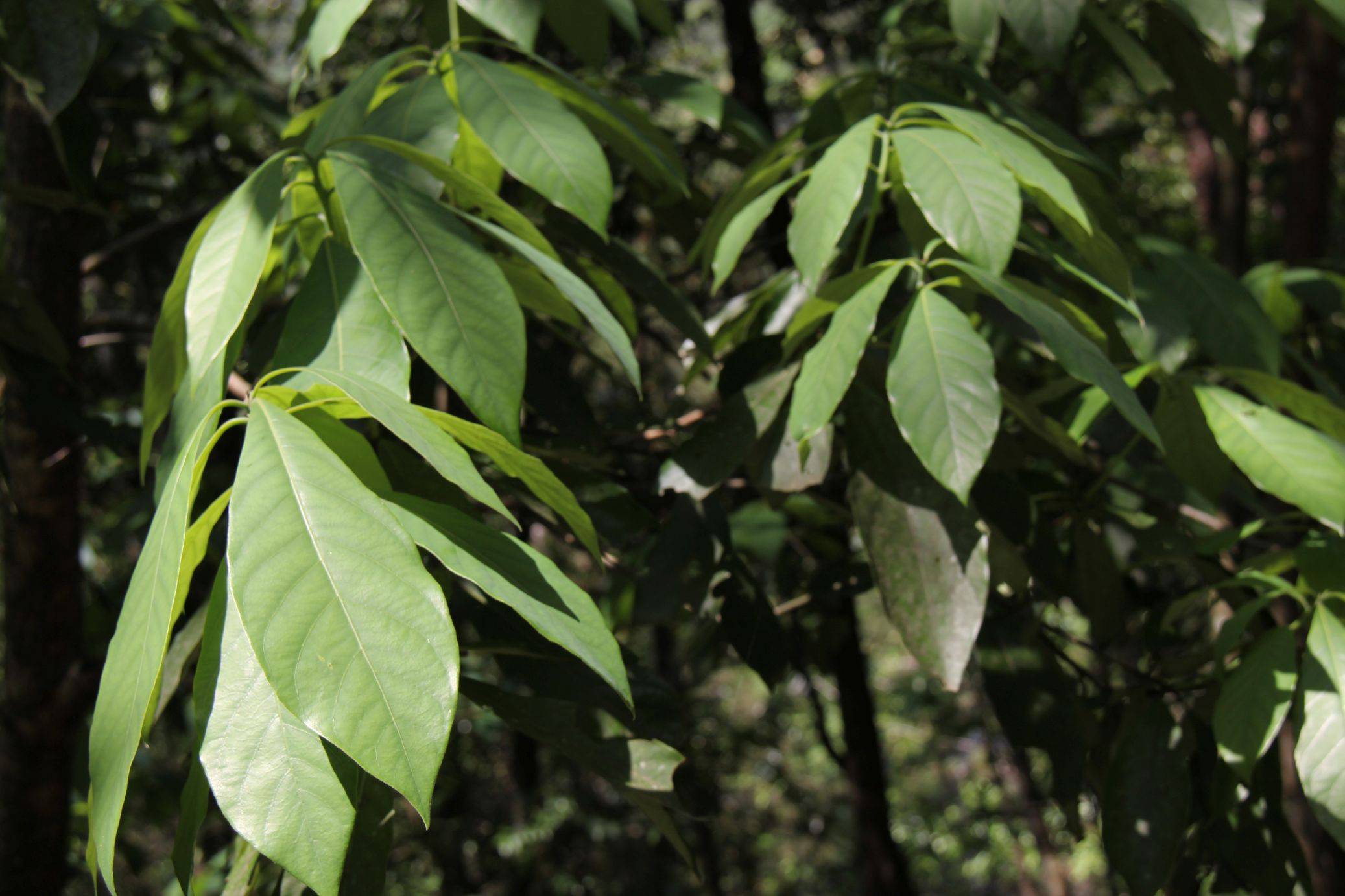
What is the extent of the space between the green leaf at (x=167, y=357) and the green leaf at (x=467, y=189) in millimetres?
123

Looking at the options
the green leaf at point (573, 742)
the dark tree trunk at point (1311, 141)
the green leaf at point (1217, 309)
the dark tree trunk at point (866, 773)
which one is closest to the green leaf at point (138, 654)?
the green leaf at point (573, 742)

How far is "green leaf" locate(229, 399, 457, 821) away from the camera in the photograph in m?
0.43

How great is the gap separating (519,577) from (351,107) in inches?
20.1

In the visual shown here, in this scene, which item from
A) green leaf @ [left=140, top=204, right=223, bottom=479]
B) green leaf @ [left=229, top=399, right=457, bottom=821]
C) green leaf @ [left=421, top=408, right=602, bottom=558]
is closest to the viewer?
green leaf @ [left=229, top=399, right=457, bottom=821]

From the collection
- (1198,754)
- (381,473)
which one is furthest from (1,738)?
(1198,754)

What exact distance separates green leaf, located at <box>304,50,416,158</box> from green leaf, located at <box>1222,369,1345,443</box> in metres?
0.79

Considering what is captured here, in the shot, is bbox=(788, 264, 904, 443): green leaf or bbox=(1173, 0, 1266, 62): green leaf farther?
bbox=(1173, 0, 1266, 62): green leaf

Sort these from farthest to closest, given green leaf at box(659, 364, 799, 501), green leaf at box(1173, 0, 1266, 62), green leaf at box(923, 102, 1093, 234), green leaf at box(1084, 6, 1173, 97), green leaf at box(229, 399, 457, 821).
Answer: green leaf at box(1084, 6, 1173, 97), green leaf at box(1173, 0, 1266, 62), green leaf at box(659, 364, 799, 501), green leaf at box(923, 102, 1093, 234), green leaf at box(229, 399, 457, 821)

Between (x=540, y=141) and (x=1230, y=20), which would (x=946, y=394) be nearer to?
(x=540, y=141)

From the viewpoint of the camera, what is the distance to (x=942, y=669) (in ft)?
2.61

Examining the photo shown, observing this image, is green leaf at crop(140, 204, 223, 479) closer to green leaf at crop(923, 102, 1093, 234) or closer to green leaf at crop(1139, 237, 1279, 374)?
Answer: green leaf at crop(923, 102, 1093, 234)

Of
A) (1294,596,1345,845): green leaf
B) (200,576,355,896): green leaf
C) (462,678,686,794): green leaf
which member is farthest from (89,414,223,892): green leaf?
(1294,596,1345,845): green leaf

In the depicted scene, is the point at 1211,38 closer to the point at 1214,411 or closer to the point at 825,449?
the point at 1214,411

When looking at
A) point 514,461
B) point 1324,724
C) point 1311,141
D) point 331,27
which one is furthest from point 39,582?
point 1311,141
